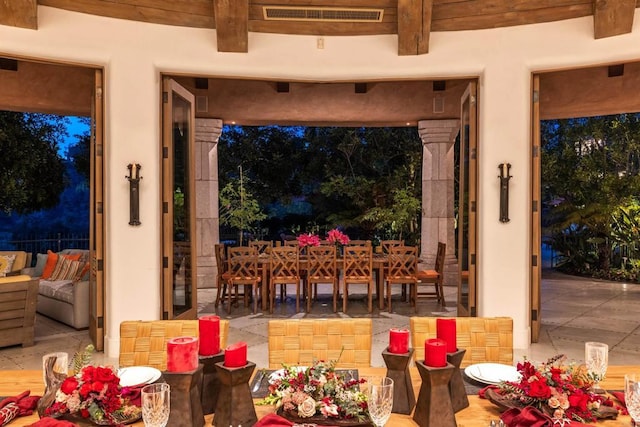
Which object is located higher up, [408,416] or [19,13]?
[19,13]

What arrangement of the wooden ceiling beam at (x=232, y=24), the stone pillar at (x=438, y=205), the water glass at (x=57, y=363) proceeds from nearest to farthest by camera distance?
1. the water glass at (x=57, y=363)
2. the wooden ceiling beam at (x=232, y=24)
3. the stone pillar at (x=438, y=205)

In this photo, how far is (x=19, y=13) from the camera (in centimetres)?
402

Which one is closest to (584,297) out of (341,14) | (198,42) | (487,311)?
(487,311)

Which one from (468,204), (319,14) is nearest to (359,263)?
(468,204)

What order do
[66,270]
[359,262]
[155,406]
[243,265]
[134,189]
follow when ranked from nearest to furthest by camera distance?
[155,406]
[134,189]
[359,262]
[243,265]
[66,270]

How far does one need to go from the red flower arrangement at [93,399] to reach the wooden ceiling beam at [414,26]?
399cm

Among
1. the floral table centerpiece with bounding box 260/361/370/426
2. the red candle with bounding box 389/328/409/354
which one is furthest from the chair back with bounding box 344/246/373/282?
the floral table centerpiece with bounding box 260/361/370/426

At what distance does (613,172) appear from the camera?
419 inches

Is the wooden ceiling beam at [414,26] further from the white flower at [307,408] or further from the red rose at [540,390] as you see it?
the white flower at [307,408]

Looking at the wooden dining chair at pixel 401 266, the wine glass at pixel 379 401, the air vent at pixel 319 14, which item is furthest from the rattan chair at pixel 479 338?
the wooden dining chair at pixel 401 266

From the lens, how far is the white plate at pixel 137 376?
182 cm

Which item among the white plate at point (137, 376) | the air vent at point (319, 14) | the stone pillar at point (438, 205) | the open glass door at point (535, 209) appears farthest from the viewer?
the stone pillar at point (438, 205)

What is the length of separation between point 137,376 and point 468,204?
411 cm

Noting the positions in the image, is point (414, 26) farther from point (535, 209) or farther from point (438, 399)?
point (438, 399)
